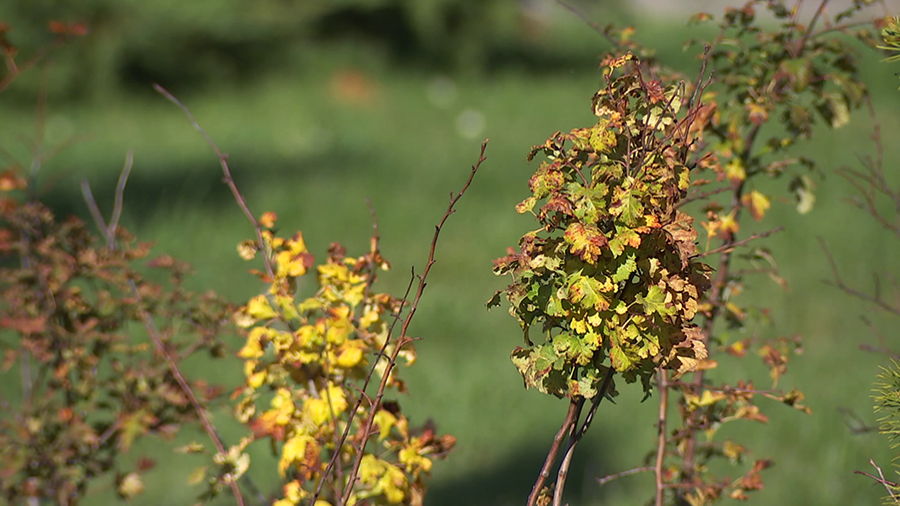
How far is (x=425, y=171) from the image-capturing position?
5695 millimetres

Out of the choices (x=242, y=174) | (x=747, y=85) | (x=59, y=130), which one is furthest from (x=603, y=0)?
(x=747, y=85)

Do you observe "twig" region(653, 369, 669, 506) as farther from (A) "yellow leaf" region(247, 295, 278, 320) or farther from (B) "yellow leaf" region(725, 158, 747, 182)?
(A) "yellow leaf" region(247, 295, 278, 320)

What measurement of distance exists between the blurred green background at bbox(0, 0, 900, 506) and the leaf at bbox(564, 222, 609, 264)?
977 mm

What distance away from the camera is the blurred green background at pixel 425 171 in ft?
9.92

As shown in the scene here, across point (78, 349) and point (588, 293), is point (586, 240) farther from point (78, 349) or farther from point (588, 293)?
point (78, 349)

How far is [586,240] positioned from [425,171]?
471cm

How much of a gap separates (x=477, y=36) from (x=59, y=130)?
3771mm

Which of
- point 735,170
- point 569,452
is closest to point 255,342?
point 569,452

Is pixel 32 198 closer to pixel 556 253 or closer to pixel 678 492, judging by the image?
pixel 556 253

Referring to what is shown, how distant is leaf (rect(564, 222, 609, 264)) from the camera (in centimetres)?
101

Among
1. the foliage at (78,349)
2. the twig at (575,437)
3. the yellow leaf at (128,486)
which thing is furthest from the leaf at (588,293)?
the yellow leaf at (128,486)

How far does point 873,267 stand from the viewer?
441 cm

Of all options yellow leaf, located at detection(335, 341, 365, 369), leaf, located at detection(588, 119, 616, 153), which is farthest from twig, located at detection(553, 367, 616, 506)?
yellow leaf, located at detection(335, 341, 365, 369)

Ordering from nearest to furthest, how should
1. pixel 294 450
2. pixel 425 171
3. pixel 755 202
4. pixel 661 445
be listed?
pixel 294 450 → pixel 661 445 → pixel 755 202 → pixel 425 171
